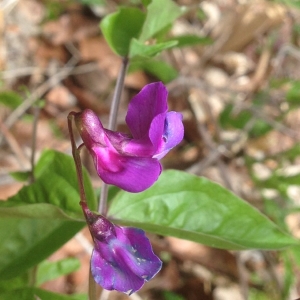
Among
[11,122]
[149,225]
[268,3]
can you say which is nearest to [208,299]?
[11,122]

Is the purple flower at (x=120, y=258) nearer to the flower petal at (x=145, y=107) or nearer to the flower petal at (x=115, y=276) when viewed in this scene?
the flower petal at (x=115, y=276)

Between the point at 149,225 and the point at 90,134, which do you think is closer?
the point at 90,134

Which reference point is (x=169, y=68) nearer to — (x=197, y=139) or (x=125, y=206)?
(x=197, y=139)

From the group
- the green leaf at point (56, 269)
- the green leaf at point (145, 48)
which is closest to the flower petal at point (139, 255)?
the green leaf at point (145, 48)

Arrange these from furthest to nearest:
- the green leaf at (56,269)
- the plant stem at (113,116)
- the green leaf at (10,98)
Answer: the green leaf at (10,98) → the green leaf at (56,269) → the plant stem at (113,116)

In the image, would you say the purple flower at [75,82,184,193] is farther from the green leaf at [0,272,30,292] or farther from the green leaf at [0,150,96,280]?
the green leaf at [0,272,30,292]
